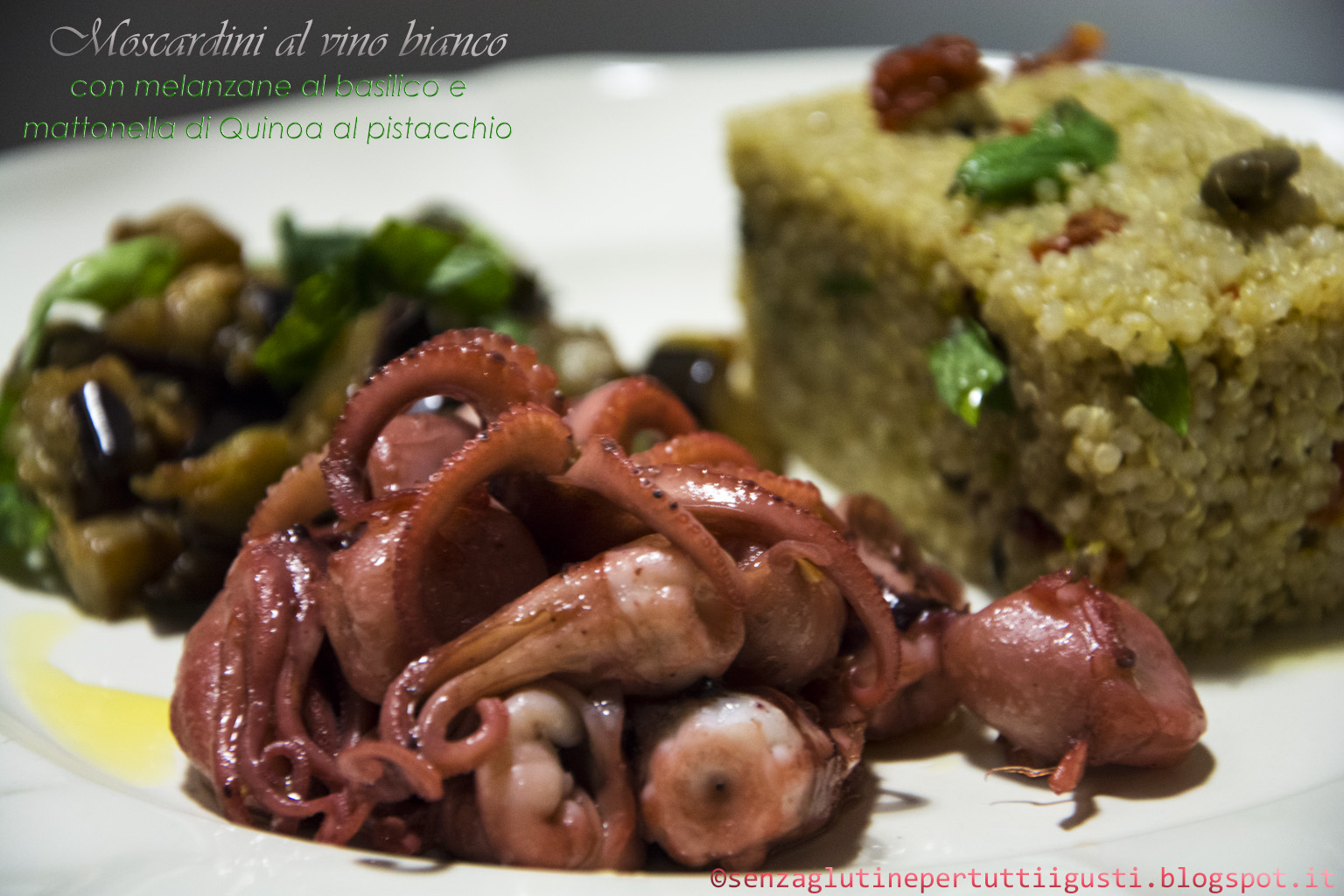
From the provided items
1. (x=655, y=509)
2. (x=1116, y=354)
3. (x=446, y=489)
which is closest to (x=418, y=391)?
(x=446, y=489)

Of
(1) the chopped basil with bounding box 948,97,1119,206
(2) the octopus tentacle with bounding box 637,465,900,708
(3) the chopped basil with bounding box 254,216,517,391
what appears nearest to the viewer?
(2) the octopus tentacle with bounding box 637,465,900,708

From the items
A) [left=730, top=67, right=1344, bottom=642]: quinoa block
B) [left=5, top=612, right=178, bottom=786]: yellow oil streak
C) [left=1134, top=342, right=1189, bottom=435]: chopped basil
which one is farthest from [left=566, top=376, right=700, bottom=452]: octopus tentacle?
[left=5, top=612, right=178, bottom=786]: yellow oil streak

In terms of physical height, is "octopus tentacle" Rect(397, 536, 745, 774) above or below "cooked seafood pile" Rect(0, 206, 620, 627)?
above

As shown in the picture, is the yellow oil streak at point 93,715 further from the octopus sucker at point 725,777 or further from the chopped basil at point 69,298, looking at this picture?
the octopus sucker at point 725,777

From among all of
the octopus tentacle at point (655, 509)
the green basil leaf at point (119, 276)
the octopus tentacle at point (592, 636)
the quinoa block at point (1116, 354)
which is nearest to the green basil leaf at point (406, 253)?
the green basil leaf at point (119, 276)

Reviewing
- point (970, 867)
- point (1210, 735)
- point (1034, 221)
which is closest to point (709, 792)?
point (970, 867)

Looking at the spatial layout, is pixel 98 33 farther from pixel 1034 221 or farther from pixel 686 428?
pixel 1034 221

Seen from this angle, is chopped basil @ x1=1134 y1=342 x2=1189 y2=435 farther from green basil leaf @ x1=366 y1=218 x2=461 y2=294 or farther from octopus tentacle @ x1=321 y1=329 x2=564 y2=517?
green basil leaf @ x1=366 y1=218 x2=461 y2=294
